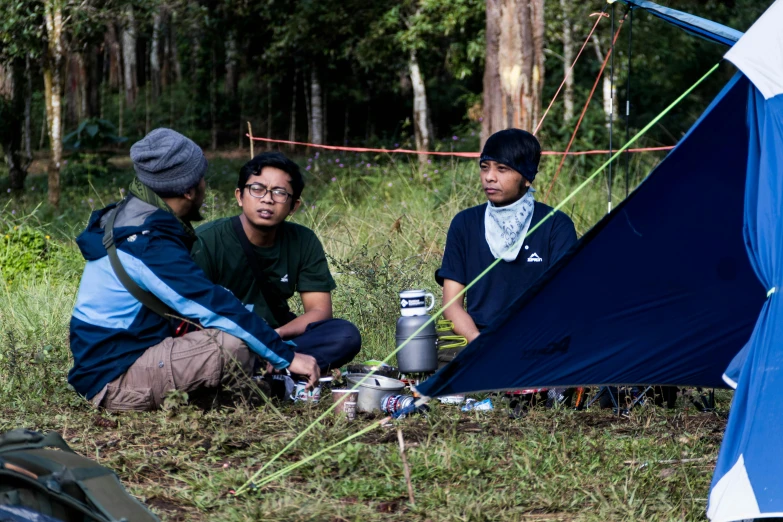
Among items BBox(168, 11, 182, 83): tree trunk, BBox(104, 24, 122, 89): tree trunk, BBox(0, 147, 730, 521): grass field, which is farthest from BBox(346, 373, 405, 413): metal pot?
BBox(104, 24, 122, 89): tree trunk

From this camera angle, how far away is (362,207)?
9.11 meters

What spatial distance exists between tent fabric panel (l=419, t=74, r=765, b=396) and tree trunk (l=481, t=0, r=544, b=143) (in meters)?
4.81

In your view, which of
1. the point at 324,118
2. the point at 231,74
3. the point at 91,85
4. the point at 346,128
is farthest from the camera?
the point at 91,85

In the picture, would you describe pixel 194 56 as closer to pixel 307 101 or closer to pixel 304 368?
pixel 307 101

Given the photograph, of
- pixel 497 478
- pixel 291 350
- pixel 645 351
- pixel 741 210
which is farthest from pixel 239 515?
pixel 741 210

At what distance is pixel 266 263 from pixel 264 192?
1.32ft

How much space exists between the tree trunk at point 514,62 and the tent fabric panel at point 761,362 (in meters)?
5.37

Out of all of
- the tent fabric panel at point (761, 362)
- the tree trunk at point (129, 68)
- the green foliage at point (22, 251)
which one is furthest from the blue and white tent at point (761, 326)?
the tree trunk at point (129, 68)

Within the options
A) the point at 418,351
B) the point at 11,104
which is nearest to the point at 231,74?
the point at 11,104

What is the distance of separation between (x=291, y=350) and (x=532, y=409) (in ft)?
3.53

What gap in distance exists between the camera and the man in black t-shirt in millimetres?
4582

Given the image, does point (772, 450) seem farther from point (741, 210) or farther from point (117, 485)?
point (117, 485)

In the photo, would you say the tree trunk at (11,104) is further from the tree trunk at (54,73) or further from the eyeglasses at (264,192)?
the eyeglasses at (264,192)

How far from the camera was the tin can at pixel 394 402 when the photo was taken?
4090 millimetres
